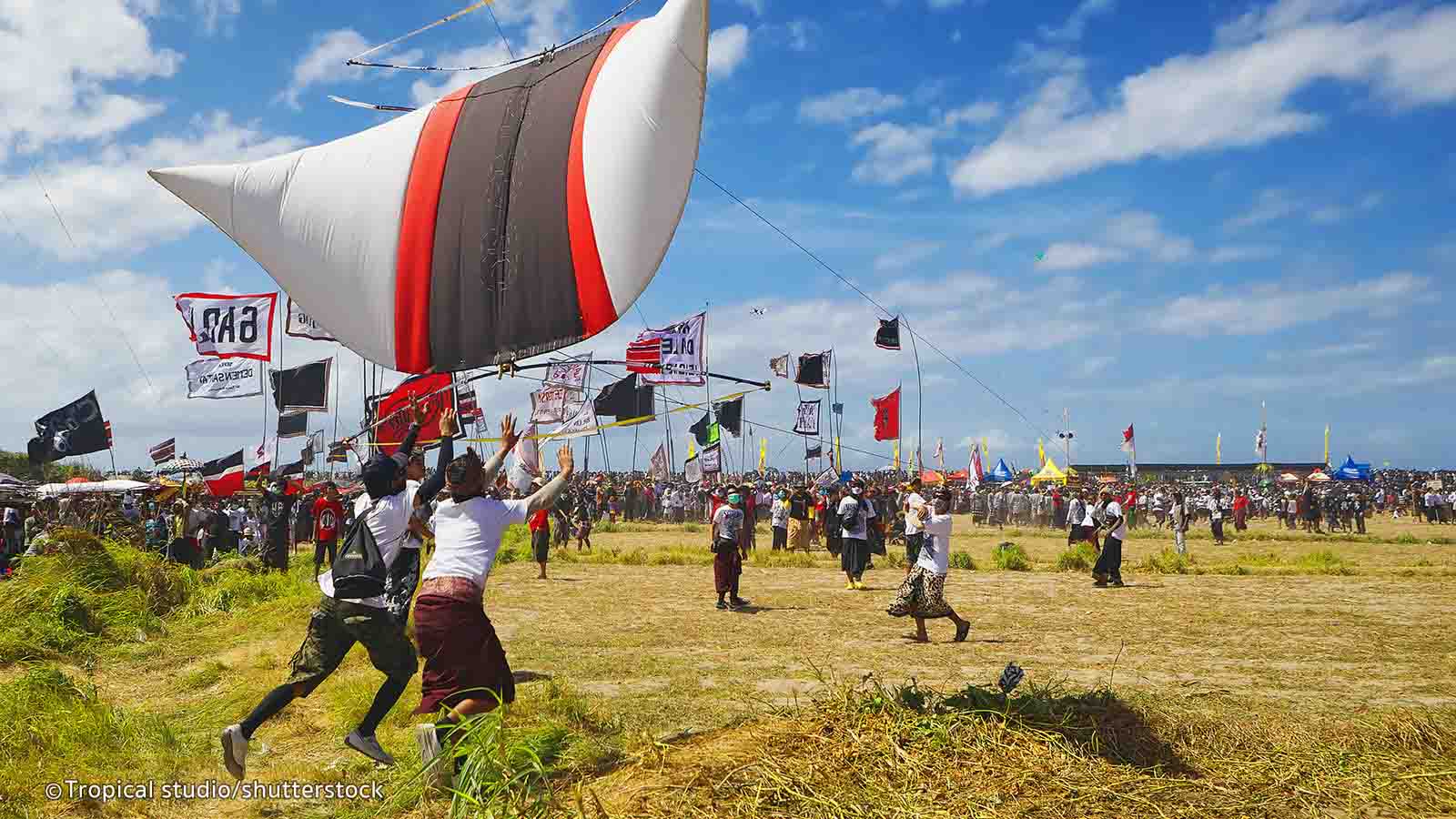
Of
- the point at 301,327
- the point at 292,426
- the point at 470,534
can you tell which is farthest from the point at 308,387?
the point at 292,426

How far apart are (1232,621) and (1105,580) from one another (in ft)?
14.9

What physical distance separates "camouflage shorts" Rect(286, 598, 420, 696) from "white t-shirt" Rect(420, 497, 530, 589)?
1.59 feet

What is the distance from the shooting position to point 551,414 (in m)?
5.48

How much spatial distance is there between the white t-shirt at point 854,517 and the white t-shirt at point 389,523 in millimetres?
10635

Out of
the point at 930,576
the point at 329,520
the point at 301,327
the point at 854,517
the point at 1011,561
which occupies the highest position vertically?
the point at 301,327

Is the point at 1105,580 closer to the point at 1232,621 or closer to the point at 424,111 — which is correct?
the point at 1232,621

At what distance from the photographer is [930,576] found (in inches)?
398

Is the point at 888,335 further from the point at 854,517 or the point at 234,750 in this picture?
the point at 234,750

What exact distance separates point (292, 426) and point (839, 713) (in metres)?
31.1

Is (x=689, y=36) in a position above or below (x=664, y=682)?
above

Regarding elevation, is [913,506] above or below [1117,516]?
above

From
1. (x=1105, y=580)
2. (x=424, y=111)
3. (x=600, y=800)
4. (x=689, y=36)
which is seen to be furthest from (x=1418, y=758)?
(x=1105, y=580)

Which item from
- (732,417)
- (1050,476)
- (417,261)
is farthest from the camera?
(1050,476)

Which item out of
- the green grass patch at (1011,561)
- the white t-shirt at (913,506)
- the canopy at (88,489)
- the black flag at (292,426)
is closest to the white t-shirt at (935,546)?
the white t-shirt at (913,506)
